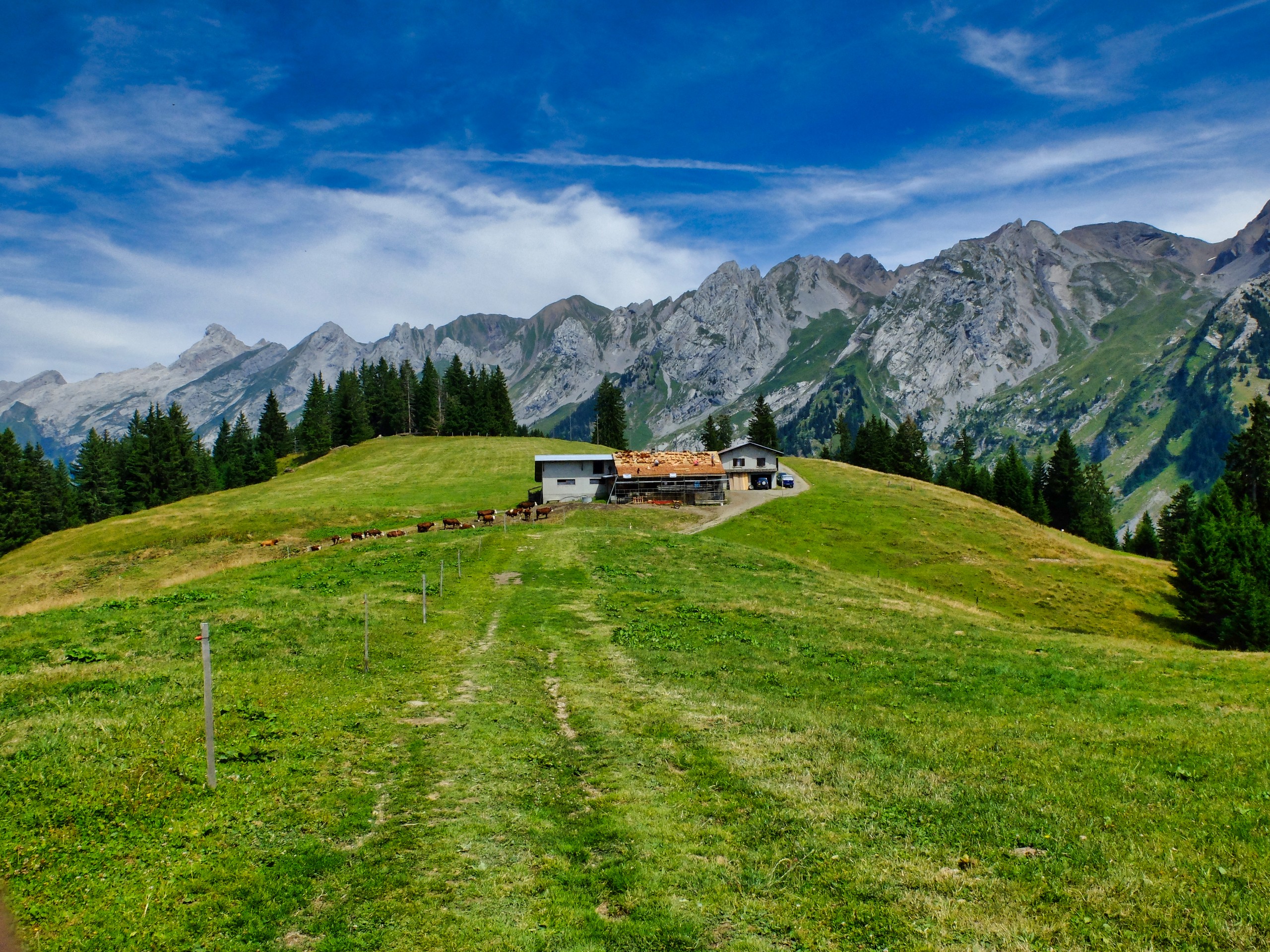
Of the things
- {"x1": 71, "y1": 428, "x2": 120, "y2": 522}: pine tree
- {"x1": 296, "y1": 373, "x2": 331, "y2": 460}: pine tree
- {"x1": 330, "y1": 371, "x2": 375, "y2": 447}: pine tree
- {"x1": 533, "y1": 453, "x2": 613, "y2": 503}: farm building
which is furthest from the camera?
{"x1": 330, "y1": 371, "x2": 375, "y2": 447}: pine tree

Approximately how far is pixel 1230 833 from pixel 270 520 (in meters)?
80.1

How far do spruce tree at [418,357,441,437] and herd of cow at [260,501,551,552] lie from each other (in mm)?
86666

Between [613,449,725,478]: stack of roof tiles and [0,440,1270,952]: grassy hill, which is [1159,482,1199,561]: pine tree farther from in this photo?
[0,440,1270,952]: grassy hill

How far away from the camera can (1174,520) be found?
4427 inches

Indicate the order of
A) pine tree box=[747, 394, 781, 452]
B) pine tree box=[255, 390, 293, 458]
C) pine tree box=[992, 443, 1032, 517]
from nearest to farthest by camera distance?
pine tree box=[992, 443, 1032, 517] < pine tree box=[747, 394, 781, 452] < pine tree box=[255, 390, 293, 458]

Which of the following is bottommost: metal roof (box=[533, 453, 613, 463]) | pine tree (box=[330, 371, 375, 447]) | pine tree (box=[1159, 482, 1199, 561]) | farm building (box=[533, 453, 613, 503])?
pine tree (box=[1159, 482, 1199, 561])

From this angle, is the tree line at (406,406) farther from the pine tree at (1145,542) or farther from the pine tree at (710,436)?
the pine tree at (1145,542)

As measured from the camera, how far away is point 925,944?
782 cm

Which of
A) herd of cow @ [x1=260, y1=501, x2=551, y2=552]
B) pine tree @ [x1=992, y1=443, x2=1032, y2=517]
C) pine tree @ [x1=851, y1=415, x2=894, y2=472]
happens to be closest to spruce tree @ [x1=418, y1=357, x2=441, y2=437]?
herd of cow @ [x1=260, y1=501, x2=551, y2=552]

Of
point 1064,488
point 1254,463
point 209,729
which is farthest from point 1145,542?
point 209,729

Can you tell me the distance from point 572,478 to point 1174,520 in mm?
106680

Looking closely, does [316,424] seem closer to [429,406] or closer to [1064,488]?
[429,406]

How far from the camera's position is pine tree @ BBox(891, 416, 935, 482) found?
137 m

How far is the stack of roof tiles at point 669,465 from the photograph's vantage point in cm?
8975
